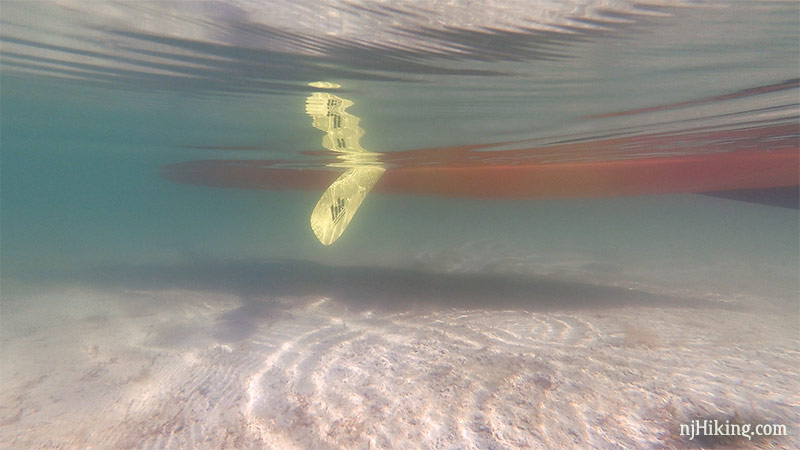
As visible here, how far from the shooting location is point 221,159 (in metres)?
15.5

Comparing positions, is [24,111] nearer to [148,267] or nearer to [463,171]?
[148,267]

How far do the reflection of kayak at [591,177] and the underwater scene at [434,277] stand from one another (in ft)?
0.18

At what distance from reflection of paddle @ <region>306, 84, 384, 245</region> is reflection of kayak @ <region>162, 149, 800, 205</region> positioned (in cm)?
167

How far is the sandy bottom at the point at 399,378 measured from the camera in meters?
3.29

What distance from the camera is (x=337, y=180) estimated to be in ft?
31.2

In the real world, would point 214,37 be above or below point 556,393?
above

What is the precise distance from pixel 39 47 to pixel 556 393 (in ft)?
30.7

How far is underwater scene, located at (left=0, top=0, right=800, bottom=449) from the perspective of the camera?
3541mm

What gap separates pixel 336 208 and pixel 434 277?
326 centimetres

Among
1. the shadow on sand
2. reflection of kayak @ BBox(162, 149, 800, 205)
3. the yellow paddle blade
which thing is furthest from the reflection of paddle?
reflection of kayak @ BBox(162, 149, 800, 205)

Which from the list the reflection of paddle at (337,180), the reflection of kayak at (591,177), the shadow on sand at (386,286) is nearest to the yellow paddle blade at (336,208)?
the reflection of paddle at (337,180)

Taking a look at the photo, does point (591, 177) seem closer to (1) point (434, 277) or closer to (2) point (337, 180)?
(1) point (434, 277)

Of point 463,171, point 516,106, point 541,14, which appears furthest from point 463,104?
point 463,171

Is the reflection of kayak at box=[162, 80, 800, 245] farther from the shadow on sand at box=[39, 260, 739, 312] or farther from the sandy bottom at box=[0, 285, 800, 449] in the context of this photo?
the sandy bottom at box=[0, 285, 800, 449]
